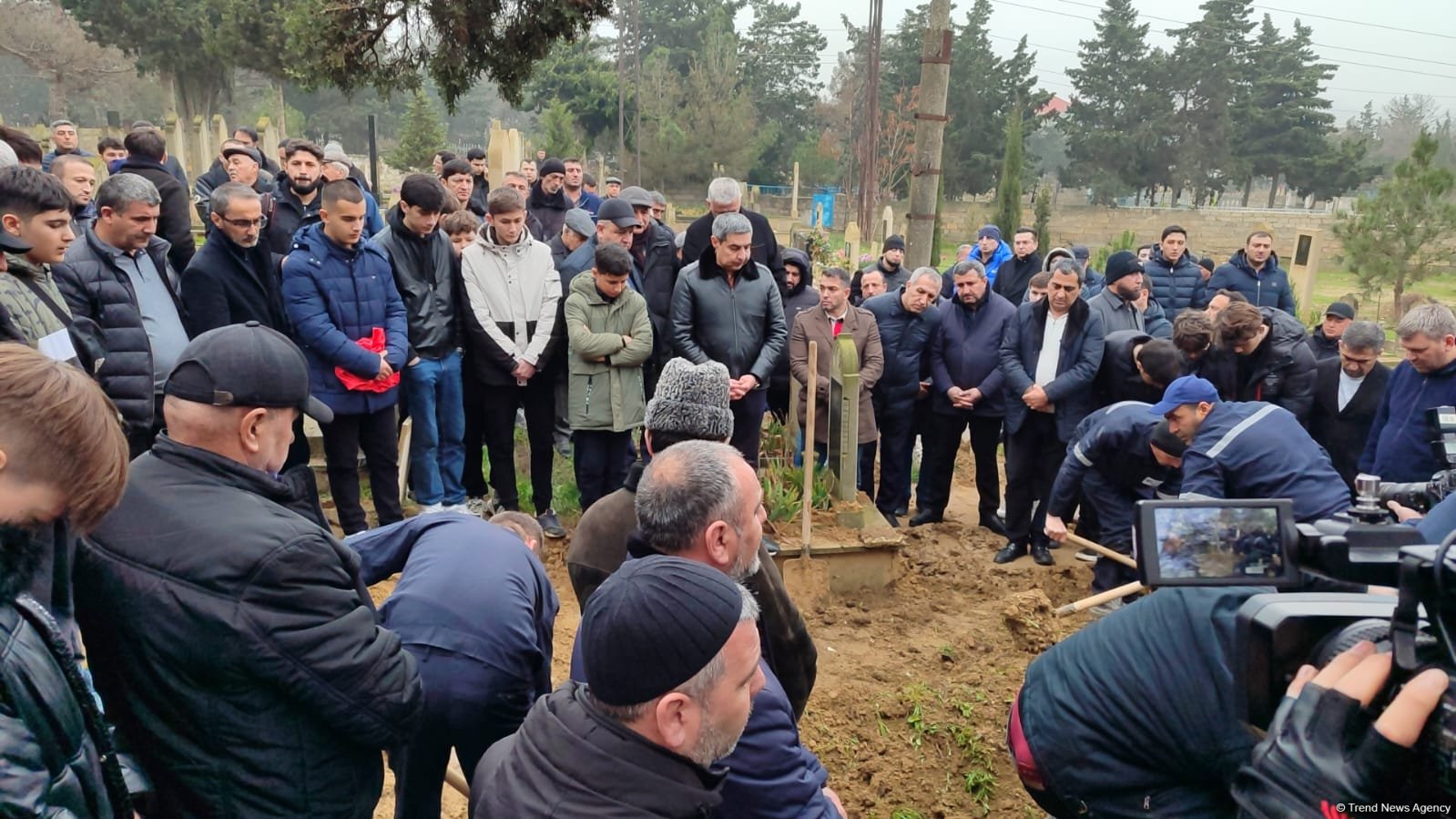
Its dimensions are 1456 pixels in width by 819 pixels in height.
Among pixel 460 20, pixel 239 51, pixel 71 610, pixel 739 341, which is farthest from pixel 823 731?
pixel 239 51

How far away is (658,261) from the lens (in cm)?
655

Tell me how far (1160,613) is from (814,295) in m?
4.65

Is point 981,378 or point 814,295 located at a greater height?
point 814,295

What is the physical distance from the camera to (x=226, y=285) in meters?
4.77

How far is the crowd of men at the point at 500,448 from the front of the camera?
1.65 metres

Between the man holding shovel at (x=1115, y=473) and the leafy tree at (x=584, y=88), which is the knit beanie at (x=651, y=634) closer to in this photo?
the man holding shovel at (x=1115, y=473)

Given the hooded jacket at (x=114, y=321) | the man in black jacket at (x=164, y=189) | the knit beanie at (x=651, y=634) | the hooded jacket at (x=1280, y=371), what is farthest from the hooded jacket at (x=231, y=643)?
the hooded jacket at (x=1280, y=371)

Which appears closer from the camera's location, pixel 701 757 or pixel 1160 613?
pixel 701 757

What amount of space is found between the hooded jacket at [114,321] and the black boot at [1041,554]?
4.90 meters

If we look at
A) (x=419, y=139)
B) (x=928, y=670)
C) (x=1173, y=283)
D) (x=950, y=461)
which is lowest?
(x=928, y=670)

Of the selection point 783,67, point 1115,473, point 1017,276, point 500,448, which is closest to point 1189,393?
point 1115,473

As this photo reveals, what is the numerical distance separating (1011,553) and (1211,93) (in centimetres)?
4659

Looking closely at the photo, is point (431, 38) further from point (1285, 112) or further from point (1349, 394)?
point (1285, 112)

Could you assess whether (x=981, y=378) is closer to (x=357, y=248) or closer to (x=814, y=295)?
(x=814, y=295)
